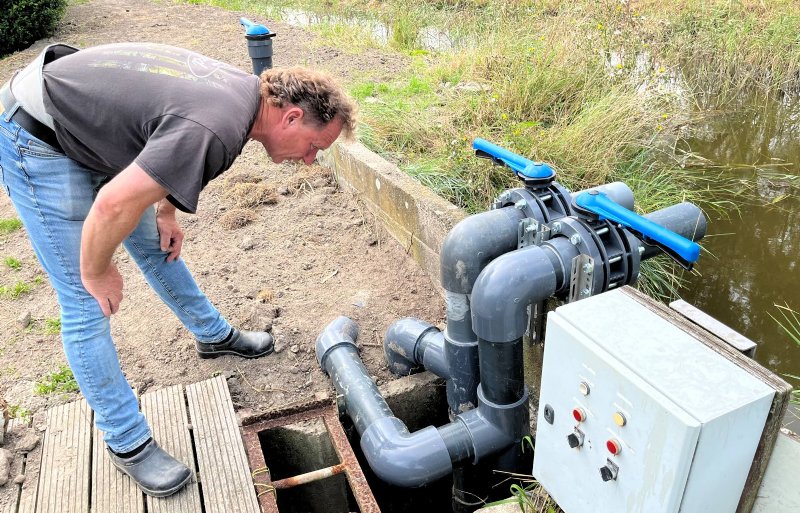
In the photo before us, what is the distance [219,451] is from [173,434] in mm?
229

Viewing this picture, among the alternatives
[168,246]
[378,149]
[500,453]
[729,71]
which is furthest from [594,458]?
[729,71]

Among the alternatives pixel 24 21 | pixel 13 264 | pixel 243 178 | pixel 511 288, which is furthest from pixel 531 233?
pixel 24 21

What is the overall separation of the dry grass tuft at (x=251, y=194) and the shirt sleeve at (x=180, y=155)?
107 inches

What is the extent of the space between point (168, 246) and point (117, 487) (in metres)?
0.94

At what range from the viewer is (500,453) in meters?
2.40

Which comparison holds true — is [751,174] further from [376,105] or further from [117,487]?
[117,487]

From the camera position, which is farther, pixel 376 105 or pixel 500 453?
pixel 376 105

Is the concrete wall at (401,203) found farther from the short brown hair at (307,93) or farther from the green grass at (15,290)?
the green grass at (15,290)

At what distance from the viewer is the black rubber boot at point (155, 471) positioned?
7.16 ft

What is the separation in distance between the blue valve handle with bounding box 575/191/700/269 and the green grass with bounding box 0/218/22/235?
4.00 meters

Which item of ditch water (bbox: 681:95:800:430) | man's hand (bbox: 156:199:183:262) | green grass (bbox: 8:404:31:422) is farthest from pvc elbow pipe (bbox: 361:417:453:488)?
ditch water (bbox: 681:95:800:430)

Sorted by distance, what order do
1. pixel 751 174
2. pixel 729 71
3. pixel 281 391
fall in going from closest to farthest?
1. pixel 281 391
2. pixel 751 174
3. pixel 729 71

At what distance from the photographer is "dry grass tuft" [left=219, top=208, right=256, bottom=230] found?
4.21 metres

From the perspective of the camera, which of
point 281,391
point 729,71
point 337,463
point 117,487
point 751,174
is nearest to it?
point 117,487
